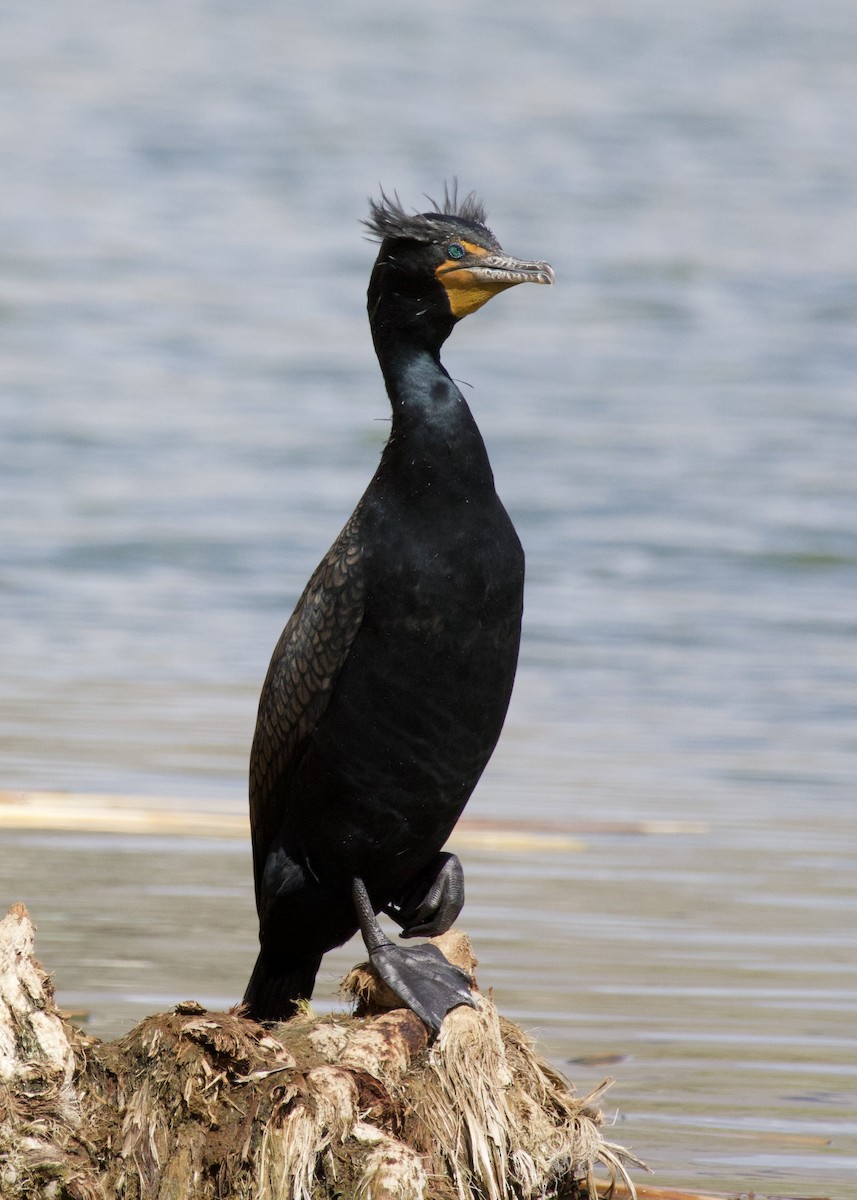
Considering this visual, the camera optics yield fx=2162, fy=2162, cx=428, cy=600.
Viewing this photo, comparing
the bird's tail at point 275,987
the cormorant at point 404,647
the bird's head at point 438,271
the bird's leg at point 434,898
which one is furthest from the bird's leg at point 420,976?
the bird's head at point 438,271

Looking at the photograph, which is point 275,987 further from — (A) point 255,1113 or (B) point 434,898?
(A) point 255,1113

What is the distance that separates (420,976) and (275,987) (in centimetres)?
68

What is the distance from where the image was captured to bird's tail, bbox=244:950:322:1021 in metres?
4.82

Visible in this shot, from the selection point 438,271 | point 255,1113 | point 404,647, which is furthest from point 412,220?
point 255,1113

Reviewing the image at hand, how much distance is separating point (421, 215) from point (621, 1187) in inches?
79.8

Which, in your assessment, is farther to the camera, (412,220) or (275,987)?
(275,987)

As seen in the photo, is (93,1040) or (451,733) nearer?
(93,1040)

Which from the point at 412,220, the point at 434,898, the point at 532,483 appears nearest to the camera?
the point at 412,220

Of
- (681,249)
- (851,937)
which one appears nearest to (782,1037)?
(851,937)

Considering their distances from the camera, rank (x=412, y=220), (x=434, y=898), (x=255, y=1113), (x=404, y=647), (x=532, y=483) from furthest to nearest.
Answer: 1. (x=532, y=483)
2. (x=434, y=898)
3. (x=412, y=220)
4. (x=404, y=647)
5. (x=255, y=1113)

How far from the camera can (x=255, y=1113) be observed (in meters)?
3.63

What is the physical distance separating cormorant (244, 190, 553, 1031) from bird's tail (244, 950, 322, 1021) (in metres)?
0.13

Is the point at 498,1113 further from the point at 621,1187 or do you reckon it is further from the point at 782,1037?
the point at 782,1037

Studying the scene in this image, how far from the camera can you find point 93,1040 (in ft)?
12.6
